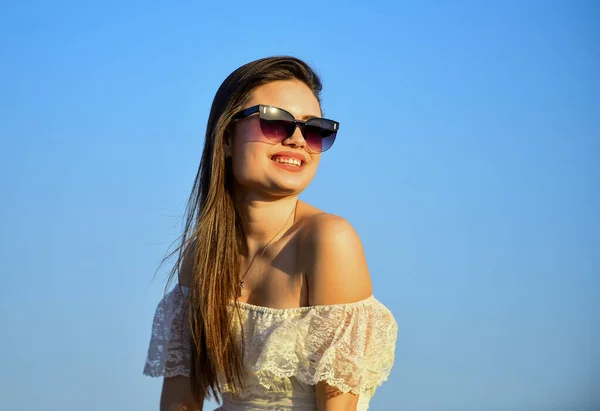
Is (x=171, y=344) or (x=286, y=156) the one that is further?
(x=171, y=344)

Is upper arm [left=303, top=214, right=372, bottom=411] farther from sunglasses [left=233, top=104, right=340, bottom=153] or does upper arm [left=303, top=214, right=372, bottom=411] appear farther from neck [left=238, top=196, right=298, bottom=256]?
sunglasses [left=233, top=104, right=340, bottom=153]

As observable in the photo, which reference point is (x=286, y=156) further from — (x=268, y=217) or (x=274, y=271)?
(x=274, y=271)

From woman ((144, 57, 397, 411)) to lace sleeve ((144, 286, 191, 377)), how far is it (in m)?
0.07

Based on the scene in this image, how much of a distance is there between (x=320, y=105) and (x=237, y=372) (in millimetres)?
1286

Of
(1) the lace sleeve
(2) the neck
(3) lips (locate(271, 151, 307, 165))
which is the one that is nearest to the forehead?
(3) lips (locate(271, 151, 307, 165))

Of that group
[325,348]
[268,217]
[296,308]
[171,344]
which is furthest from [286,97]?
[171,344]

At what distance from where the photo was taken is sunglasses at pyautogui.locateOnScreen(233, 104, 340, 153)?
359 cm

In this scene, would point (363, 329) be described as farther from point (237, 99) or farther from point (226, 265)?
point (237, 99)

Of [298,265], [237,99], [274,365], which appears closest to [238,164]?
[237,99]

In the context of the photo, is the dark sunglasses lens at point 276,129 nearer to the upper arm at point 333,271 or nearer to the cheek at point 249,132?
the cheek at point 249,132

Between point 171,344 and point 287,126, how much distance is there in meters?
1.22

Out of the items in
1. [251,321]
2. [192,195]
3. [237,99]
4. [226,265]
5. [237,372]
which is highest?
[237,99]

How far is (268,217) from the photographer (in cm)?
375

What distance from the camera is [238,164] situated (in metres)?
3.69
